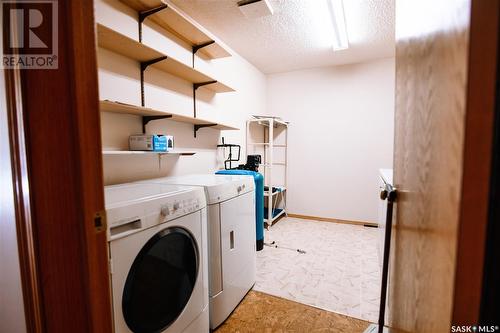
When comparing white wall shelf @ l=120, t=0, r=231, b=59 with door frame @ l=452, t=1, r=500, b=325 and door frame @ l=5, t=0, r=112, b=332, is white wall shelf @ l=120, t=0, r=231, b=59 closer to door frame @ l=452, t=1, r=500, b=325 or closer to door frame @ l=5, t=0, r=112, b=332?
door frame @ l=5, t=0, r=112, b=332

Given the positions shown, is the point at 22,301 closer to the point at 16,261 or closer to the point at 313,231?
the point at 16,261

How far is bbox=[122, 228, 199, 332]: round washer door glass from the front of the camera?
3.25 feet

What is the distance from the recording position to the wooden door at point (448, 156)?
351 mm

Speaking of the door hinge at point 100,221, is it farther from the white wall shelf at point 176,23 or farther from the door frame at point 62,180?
the white wall shelf at point 176,23

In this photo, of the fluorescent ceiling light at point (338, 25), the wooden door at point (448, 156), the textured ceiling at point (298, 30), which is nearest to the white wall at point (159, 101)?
the textured ceiling at point (298, 30)

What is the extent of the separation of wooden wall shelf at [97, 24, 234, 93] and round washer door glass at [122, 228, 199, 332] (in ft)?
3.95

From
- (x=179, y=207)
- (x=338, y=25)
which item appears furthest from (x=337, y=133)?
(x=179, y=207)

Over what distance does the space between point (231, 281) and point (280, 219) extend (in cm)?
241

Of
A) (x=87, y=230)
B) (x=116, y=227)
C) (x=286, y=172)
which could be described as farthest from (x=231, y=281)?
(x=286, y=172)

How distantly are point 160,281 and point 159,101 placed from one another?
147 cm

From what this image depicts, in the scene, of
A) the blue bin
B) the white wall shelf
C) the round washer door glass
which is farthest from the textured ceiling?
the round washer door glass

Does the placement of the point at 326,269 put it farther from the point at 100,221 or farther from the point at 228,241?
the point at 100,221

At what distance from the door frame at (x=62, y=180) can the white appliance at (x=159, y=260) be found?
0.73 ft

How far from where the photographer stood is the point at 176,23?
6.40ft
